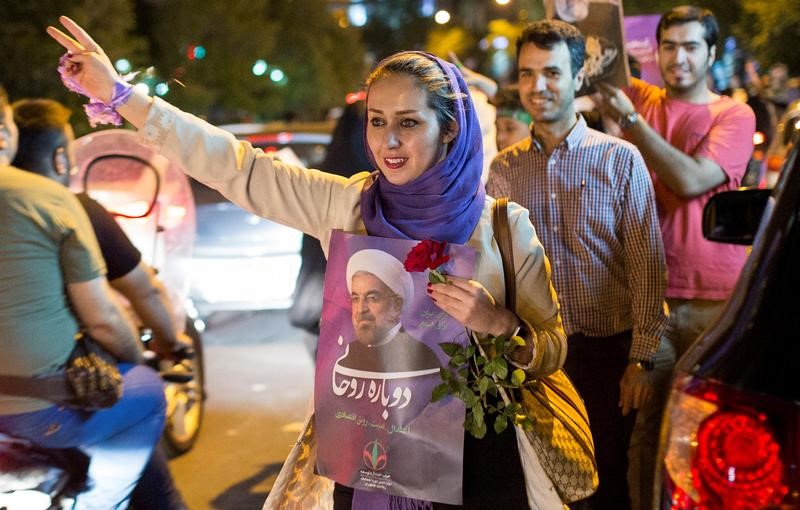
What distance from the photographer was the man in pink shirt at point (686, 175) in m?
4.43

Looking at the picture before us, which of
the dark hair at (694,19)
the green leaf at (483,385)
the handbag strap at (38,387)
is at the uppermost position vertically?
the dark hair at (694,19)

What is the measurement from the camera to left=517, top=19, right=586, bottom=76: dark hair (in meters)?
4.08

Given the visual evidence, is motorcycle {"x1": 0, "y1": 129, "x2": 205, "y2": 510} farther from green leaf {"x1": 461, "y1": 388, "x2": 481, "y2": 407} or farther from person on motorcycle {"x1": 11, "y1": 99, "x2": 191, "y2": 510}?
green leaf {"x1": 461, "y1": 388, "x2": 481, "y2": 407}

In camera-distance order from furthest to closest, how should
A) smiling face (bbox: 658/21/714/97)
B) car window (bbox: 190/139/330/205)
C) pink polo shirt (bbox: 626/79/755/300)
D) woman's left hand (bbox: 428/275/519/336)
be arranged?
car window (bbox: 190/139/330/205) → smiling face (bbox: 658/21/714/97) → pink polo shirt (bbox: 626/79/755/300) → woman's left hand (bbox: 428/275/519/336)

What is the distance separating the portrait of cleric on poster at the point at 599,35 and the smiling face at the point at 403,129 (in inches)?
84.3

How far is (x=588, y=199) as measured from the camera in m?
3.98

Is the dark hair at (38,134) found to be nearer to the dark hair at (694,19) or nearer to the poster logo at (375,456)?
the poster logo at (375,456)

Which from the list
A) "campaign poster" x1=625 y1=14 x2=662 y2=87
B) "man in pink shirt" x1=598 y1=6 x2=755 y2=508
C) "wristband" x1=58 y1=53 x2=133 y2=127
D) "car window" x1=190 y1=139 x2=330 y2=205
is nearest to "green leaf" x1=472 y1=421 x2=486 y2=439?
"wristband" x1=58 y1=53 x2=133 y2=127

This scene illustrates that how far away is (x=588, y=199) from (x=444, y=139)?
1355 mm

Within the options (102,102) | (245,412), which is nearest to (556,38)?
(102,102)

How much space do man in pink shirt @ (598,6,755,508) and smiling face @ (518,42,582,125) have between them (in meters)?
0.48

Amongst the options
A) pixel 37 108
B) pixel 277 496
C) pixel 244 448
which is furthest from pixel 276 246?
pixel 277 496

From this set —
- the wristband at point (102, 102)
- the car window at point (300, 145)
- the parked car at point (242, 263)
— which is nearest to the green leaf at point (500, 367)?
the wristband at point (102, 102)

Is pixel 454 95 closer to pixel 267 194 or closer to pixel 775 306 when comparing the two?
pixel 267 194
